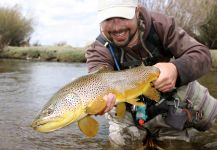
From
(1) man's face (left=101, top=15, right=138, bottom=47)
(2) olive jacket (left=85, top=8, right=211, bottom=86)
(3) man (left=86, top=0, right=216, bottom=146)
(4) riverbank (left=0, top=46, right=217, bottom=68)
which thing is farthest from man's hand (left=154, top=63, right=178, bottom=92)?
(4) riverbank (left=0, top=46, right=217, bottom=68)

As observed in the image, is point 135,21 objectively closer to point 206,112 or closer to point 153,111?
point 153,111

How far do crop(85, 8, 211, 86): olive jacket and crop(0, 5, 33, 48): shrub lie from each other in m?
26.0

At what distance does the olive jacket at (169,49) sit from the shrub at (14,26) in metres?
26.0

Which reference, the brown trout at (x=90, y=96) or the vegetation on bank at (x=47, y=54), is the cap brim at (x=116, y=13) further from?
the vegetation on bank at (x=47, y=54)

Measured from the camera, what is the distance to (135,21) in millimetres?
3082

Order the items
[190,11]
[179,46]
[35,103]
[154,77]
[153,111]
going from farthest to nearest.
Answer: [190,11], [35,103], [153,111], [179,46], [154,77]

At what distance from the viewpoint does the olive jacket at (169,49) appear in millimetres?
3141

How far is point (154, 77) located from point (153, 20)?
0.76m

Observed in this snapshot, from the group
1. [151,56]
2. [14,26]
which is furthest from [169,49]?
[14,26]

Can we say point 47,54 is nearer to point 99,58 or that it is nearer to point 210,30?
point 210,30

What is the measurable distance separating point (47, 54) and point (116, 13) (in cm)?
1953

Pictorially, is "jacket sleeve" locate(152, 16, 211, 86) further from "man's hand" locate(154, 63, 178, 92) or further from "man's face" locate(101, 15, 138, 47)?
"man's face" locate(101, 15, 138, 47)

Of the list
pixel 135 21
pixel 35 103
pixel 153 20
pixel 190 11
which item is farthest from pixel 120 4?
pixel 190 11

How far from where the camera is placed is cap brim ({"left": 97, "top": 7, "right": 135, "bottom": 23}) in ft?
9.47
